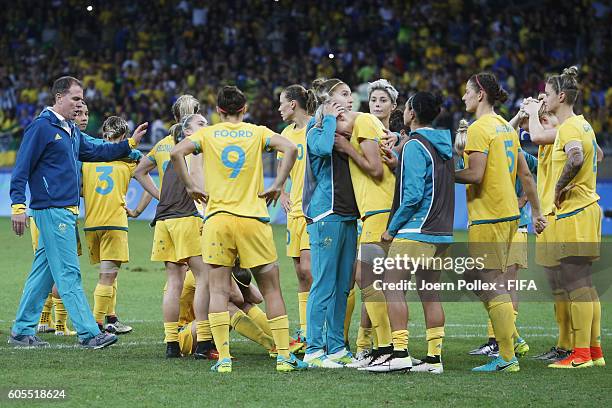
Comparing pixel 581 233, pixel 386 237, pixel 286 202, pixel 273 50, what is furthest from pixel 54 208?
pixel 273 50

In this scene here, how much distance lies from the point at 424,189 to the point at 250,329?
2174 millimetres

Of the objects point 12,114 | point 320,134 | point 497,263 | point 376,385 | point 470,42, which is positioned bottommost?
point 376,385

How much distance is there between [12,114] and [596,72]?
16923 mm

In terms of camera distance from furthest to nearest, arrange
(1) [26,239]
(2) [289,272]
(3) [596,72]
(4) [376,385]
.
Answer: (3) [596,72] < (1) [26,239] < (2) [289,272] < (4) [376,385]

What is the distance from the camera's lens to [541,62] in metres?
28.6

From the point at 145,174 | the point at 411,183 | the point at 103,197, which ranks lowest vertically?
the point at 103,197

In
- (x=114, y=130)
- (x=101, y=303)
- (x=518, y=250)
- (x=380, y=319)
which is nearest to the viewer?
(x=380, y=319)

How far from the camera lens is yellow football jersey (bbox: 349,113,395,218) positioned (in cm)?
850

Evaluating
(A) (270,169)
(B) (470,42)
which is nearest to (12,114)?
(A) (270,169)

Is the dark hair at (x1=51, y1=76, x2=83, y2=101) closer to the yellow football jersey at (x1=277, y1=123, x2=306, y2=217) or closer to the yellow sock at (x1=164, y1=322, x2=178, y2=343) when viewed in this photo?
the yellow football jersey at (x1=277, y1=123, x2=306, y2=217)

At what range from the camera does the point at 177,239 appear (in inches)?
374

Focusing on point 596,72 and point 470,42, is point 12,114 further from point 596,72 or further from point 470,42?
point 596,72

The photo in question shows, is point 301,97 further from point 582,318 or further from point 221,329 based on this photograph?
point 582,318

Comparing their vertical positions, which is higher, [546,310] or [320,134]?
[320,134]
